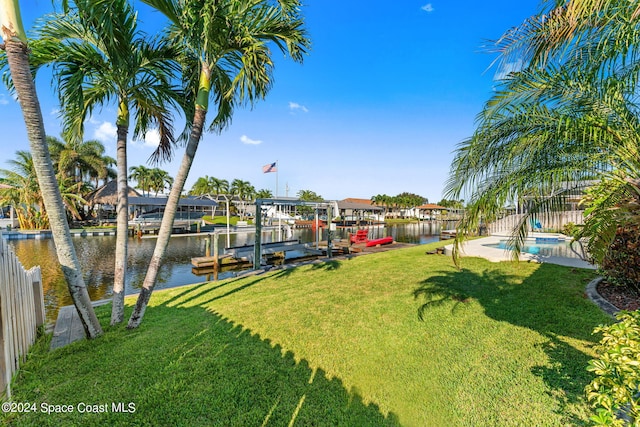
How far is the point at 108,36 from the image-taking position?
404cm

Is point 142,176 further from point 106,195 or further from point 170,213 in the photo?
point 170,213

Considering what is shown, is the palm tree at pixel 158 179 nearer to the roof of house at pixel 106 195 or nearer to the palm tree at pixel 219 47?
the roof of house at pixel 106 195

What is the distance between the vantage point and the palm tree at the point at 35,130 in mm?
3115

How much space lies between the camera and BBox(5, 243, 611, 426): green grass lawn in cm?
279

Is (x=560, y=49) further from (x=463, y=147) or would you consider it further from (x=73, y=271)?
(x=73, y=271)

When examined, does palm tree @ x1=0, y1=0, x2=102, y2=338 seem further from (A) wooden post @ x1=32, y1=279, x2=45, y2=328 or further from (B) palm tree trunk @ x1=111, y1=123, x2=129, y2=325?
(A) wooden post @ x1=32, y1=279, x2=45, y2=328

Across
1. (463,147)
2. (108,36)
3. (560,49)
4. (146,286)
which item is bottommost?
(146,286)

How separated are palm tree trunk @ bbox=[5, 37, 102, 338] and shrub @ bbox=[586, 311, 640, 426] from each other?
5.73 metres

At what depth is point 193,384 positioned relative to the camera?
3217 mm

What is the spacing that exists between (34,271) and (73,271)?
1.89 metres

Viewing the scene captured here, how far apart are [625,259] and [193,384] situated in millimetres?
8667

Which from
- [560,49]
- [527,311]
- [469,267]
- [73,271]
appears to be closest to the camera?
[560,49]

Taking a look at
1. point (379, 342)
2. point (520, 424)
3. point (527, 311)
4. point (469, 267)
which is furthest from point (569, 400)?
point (469, 267)

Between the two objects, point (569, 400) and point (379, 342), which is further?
point (379, 342)
